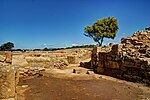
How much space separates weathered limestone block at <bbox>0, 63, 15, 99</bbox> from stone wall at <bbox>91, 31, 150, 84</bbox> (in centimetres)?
740

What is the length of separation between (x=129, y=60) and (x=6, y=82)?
27.2 feet

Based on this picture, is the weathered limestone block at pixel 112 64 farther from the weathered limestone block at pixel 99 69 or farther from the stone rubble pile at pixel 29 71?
the stone rubble pile at pixel 29 71

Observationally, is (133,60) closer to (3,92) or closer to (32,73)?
(32,73)

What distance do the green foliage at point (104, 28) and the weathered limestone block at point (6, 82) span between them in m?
37.4

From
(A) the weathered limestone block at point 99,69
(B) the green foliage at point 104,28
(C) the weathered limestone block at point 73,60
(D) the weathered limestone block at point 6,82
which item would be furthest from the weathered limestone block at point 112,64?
(B) the green foliage at point 104,28

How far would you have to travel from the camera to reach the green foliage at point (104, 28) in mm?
41031

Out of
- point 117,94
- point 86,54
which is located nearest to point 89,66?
point 86,54

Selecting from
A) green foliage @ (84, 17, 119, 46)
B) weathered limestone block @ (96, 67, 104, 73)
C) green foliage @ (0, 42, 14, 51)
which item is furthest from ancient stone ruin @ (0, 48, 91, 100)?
green foliage @ (0, 42, 14, 51)

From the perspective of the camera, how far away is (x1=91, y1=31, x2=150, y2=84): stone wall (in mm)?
10127

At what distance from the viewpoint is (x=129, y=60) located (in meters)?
11.0

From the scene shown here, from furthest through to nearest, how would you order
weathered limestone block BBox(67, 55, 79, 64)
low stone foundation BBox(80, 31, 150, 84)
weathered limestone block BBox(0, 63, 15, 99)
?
1. weathered limestone block BBox(67, 55, 79, 64)
2. low stone foundation BBox(80, 31, 150, 84)
3. weathered limestone block BBox(0, 63, 15, 99)

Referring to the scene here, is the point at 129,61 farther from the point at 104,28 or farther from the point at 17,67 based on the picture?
the point at 104,28

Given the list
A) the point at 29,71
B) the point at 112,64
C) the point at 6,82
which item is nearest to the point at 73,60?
the point at 112,64

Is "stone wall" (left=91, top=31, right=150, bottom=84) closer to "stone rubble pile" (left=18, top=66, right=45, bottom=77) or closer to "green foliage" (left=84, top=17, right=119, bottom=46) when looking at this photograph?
"stone rubble pile" (left=18, top=66, right=45, bottom=77)
